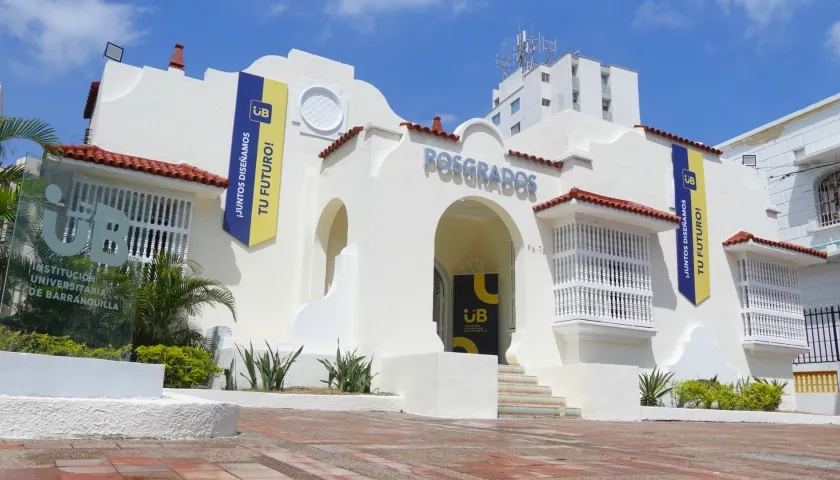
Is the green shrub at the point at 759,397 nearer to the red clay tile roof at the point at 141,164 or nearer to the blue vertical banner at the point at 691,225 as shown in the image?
the blue vertical banner at the point at 691,225

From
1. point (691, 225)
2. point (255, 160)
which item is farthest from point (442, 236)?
point (691, 225)

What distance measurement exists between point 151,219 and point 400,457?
9157mm

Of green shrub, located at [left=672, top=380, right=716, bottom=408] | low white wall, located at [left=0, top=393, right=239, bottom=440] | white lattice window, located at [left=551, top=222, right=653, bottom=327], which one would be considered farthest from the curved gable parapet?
low white wall, located at [left=0, top=393, right=239, bottom=440]

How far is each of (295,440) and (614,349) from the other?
10164 mm

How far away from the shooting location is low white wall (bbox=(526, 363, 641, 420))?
37.2 feet

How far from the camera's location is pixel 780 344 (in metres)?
16.5

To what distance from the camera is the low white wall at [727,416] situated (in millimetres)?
12030

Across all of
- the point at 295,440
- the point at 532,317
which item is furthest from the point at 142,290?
the point at 532,317

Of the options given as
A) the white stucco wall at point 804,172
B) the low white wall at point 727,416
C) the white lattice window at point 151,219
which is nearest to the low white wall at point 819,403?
the low white wall at point 727,416

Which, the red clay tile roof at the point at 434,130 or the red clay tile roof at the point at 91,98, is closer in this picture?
the red clay tile roof at the point at 434,130

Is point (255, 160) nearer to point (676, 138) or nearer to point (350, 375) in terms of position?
point (350, 375)

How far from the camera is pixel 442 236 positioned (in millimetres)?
16984

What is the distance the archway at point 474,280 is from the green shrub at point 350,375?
473cm

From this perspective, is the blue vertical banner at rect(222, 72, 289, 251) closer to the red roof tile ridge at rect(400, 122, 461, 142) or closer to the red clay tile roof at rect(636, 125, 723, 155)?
the red roof tile ridge at rect(400, 122, 461, 142)
